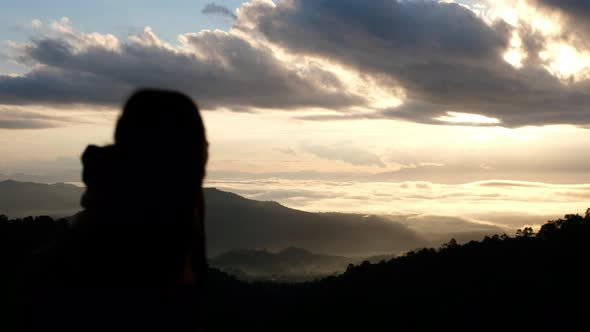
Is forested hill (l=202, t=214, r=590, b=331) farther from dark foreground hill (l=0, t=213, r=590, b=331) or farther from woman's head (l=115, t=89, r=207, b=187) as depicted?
woman's head (l=115, t=89, r=207, b=187)

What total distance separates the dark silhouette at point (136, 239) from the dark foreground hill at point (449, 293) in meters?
66.6

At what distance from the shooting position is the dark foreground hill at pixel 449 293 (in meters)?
87.8

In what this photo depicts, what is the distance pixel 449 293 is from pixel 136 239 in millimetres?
103726

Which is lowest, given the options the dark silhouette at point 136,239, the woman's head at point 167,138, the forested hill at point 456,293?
the forested hill at point 456,293

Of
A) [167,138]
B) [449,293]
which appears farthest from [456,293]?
[167,138]

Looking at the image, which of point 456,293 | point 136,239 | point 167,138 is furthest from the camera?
point 456,293

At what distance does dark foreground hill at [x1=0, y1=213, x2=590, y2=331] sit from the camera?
288 ft

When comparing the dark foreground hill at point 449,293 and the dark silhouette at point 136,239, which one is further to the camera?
the dark foreground hill at point 449,293

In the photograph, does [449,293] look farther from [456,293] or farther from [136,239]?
[136,239]

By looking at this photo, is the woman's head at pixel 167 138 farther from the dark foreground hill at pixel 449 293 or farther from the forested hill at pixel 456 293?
the forested hill at pixel 456 293

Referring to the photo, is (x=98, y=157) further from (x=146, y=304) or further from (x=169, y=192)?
(x=146, y=304)

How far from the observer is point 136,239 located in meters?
4.63

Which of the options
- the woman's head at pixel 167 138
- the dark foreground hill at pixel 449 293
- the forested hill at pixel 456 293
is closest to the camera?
the woman's head at pixel 167 138

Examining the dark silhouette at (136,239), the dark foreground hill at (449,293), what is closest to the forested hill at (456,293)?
the dark foreground hill at (449,293)
